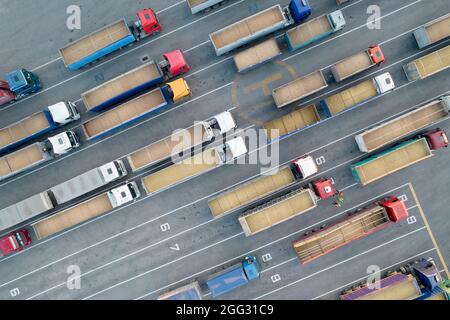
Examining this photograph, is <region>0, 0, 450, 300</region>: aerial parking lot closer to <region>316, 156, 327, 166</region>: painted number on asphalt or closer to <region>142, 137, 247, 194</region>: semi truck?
<region>142, 137, 247, 194</region>: semi truck

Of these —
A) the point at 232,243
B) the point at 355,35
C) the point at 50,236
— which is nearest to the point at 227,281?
the point at 232,243

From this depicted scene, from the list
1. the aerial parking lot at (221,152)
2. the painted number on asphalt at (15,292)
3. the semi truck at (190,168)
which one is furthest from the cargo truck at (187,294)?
the painted number on asphalt at (15,292)

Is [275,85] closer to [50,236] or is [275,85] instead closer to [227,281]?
[227,281]

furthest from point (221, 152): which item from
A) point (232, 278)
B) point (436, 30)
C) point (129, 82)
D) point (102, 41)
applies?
point (436, 30)

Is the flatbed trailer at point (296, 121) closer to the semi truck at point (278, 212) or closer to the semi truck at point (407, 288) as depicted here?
the semi truck at point (278, 212)

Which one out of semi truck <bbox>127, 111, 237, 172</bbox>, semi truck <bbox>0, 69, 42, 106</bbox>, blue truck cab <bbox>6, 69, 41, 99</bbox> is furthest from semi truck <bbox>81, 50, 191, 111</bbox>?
semi truck <bbox>0, 69, 42, 106</bbox>

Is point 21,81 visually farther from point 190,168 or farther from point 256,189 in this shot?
point 256,189
